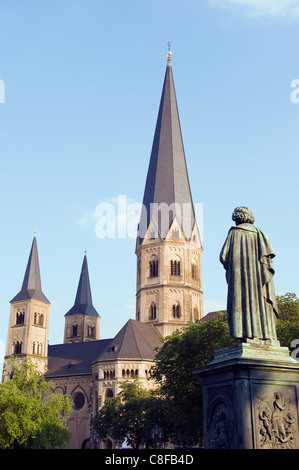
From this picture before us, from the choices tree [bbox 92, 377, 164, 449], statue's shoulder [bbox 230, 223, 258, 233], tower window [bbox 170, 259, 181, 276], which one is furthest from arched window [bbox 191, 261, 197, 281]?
statue's shoulder [bbox 230, 223, 258, 233]

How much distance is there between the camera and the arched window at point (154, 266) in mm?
84938

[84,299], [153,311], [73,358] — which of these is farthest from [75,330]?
[153,311]

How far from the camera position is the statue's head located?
40.2ft

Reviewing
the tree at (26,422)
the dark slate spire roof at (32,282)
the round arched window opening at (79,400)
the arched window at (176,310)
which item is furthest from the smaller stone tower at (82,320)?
the tree at (26,422)

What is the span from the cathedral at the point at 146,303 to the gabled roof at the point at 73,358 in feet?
0.53

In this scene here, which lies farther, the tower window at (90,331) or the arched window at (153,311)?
the tower window at (90,331)

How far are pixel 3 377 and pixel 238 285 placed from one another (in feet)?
282

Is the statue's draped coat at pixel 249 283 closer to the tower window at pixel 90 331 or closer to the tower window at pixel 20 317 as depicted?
the tower window at pixel 20 317

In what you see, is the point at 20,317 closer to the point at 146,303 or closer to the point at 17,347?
the point at 17,347

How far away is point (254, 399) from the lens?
33.3 feet

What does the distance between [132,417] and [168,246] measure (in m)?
37.9

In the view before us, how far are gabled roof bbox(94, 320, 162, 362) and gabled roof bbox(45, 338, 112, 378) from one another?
970 cm

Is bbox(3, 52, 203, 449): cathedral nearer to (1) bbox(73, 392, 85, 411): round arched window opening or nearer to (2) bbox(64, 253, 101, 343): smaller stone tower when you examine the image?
(1) bbox(73, 392, 85, 411): round arched window opening
